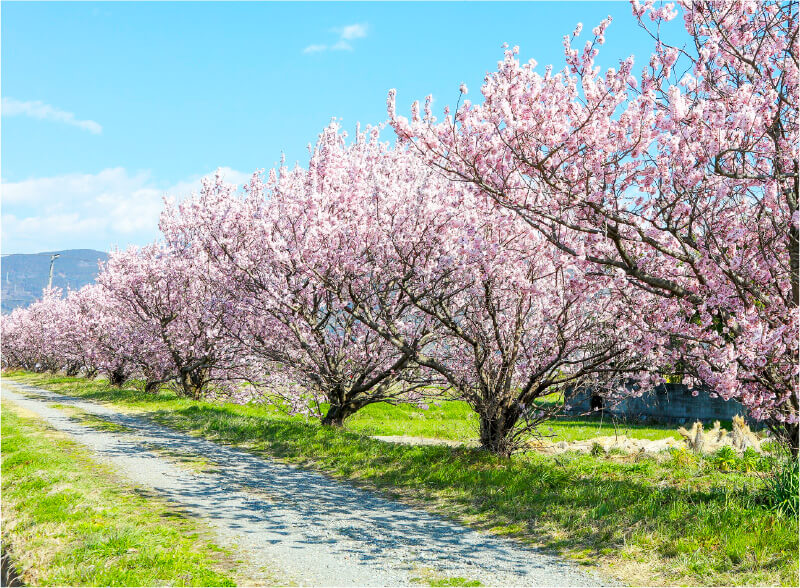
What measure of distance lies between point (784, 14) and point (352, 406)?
493 inches

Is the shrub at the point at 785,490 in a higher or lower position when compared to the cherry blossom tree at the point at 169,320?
lower

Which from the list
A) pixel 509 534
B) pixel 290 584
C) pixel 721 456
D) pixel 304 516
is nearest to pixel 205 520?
pixel 304 516

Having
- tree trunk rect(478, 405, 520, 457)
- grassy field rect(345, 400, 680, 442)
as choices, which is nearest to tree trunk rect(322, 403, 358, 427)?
grassy field rect(345, 400, 680, 442)

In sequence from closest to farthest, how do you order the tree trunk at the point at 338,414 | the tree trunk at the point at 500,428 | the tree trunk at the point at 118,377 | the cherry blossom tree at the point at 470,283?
the cherry blossom tree at the point at 470,283, the tree trunk at the point at 500,428, the tree trunk at the point at 338,414, the tree trunk at the point at 118,377

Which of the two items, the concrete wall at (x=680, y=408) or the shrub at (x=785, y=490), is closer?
the shrub at (x=785, y=490)

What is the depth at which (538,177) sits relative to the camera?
8.02 meters

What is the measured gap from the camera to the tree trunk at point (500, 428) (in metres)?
11.8

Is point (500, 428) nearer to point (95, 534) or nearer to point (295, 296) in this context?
point (295, 296)

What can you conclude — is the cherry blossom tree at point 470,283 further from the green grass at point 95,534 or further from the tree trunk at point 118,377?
the tree trunk at point 118,377

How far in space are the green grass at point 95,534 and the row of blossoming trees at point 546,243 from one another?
17.5 feet

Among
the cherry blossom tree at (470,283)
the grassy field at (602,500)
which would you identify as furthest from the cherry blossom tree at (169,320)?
the cherry blossom tree at (470,283)

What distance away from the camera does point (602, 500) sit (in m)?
8.33

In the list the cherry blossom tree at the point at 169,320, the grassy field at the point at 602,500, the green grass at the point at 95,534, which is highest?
the cherry blossom tree at the point at 169,320

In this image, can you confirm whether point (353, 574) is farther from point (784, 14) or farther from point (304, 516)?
point (784, 14)
